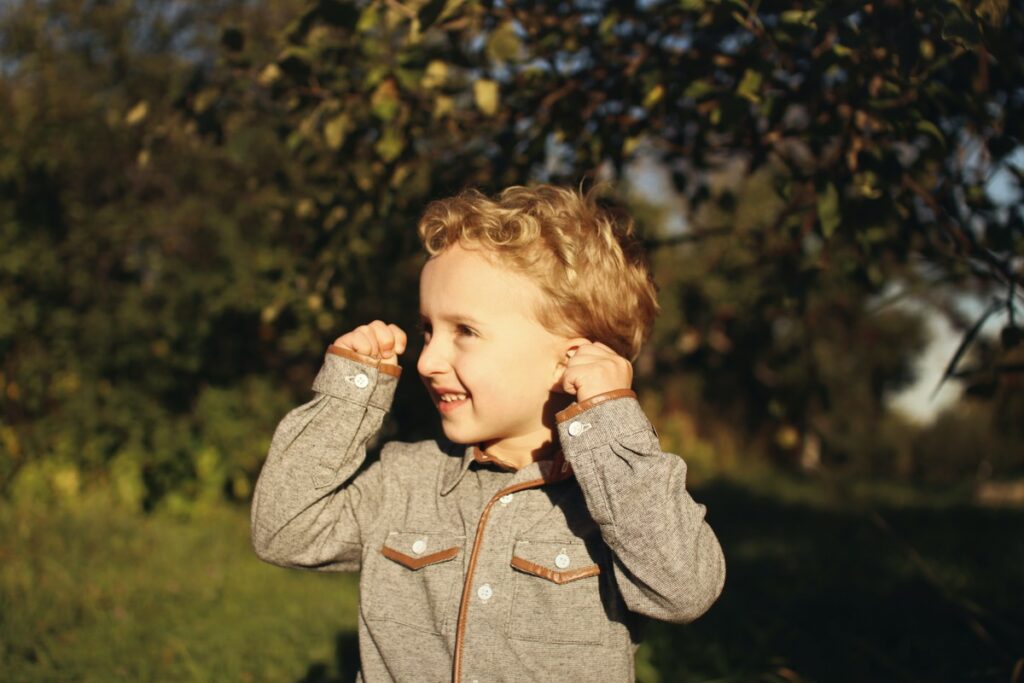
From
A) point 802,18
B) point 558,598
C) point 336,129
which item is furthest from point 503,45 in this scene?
point 558,598

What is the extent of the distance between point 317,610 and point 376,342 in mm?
2161

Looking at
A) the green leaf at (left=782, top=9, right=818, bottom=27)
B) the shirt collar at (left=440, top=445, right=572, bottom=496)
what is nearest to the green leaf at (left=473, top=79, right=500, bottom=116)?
the green leaf at (left=782, top=9, right=818, bottom=27)

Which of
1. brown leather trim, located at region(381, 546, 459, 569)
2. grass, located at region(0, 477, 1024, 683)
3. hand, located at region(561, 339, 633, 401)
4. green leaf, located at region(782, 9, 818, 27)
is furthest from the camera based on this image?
grass, located at region(0, 477, 1024, 683)

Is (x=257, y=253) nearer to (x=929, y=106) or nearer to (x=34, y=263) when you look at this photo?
(x=34, y=263)

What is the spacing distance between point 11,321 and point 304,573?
1.86 meters

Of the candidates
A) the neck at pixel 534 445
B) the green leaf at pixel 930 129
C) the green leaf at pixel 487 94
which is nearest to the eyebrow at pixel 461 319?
the neck at pixel 534 445

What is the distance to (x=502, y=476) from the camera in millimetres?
1665

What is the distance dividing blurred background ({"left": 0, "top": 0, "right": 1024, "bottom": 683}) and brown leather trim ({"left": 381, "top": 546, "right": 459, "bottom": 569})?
108 centimetres

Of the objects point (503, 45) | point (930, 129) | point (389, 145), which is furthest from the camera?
point (389, 145)

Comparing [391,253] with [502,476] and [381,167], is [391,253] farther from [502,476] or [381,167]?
[502,476]

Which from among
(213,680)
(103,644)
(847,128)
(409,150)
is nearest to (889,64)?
(847,128)

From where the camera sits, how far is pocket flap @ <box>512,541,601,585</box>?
1.52 m

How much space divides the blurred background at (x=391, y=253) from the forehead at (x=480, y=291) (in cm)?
62

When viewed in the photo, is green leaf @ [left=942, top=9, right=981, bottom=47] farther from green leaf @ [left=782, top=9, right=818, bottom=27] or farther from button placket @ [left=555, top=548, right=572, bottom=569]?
button placket @ [left=555, top=548, right=572, bottom=569]
